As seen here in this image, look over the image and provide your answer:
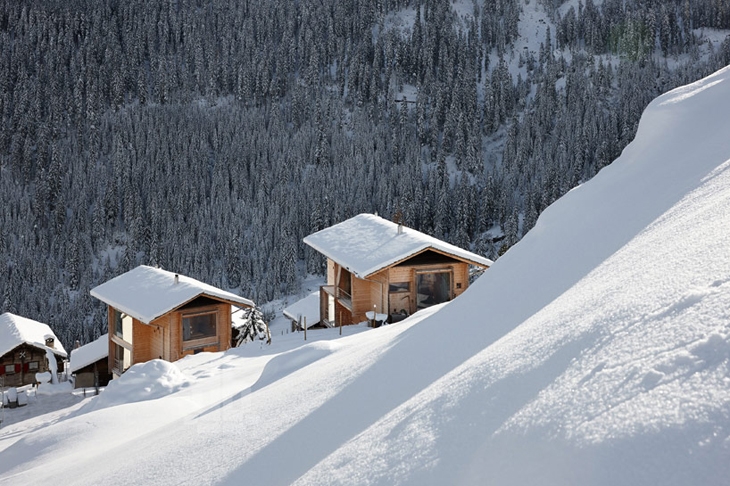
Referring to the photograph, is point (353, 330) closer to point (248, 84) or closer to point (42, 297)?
point (42, 297)

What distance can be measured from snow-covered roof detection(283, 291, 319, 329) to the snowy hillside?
95.0 ft

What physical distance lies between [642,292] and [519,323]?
1983 mm

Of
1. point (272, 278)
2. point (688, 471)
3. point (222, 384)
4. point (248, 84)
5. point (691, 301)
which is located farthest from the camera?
point (248, 84)

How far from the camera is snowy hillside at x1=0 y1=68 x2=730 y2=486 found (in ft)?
9.98

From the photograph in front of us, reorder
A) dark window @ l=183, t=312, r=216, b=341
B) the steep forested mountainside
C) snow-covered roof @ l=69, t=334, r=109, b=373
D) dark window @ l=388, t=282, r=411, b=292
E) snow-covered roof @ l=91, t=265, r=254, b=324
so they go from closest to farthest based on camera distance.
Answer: dark window @ l=388, t=282, r=411, b=292, snow-covered roof @ l=91, t=265, r=254, b=324, dark window @ l=183, t=312, r=216, b=341, snow-covered roof @ l=69, t=334, r=109, b=373, the steep forested mountainside

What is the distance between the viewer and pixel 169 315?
28.5m

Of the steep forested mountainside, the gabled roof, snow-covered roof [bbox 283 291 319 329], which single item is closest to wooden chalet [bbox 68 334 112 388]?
snow-covered roof [bbox 283 291 319 329]

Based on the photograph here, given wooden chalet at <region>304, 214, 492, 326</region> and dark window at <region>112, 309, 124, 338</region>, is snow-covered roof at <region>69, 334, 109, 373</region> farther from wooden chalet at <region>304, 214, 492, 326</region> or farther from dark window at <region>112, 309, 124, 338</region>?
wooden chalet at <region>304, 214, 492, 326</region>

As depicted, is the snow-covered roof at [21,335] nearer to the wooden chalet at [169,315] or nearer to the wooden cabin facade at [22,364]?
the wooden cabin facade at [22,364]

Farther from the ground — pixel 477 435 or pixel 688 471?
pixel 688 471

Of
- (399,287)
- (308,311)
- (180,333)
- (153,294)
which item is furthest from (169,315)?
(308,311)

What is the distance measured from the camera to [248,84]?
141 metres

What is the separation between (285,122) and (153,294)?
10912 centimetres

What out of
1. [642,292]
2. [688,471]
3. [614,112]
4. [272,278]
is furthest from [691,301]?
[614,112]
